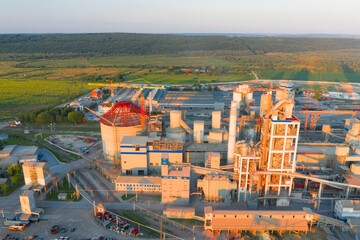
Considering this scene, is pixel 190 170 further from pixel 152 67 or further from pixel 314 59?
pixel 314 59

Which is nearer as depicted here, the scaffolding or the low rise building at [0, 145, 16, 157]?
the scaffolding

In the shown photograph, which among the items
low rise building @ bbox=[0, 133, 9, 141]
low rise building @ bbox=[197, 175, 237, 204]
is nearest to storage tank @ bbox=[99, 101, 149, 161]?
low rise building @ bbox=[197, 175, 237, 204]

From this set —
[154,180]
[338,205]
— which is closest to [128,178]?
[154,180]

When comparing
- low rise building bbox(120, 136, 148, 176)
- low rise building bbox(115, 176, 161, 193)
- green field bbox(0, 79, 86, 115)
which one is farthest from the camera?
green field bbox(0, 79, 86, 115)

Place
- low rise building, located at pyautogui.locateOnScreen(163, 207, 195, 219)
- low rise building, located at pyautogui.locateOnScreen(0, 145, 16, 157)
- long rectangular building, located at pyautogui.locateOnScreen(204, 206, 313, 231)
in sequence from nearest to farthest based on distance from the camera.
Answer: long rectangular building, located at pyautogui.locateOnScreen(204, 206, 313, 231)
low rise building, located at pyautogui.locateOnScreen(163, 207, 195, 219)
low rise building, located at pyautogui.locateOnScreen(0, 145, 16, 157)

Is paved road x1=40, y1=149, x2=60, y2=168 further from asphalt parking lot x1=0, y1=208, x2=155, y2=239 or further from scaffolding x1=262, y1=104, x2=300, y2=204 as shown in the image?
scaffolding x1=262, y1=104, x2=300, y2=204

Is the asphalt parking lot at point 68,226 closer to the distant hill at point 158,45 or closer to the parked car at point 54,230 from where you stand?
the parked car at point 54,230
